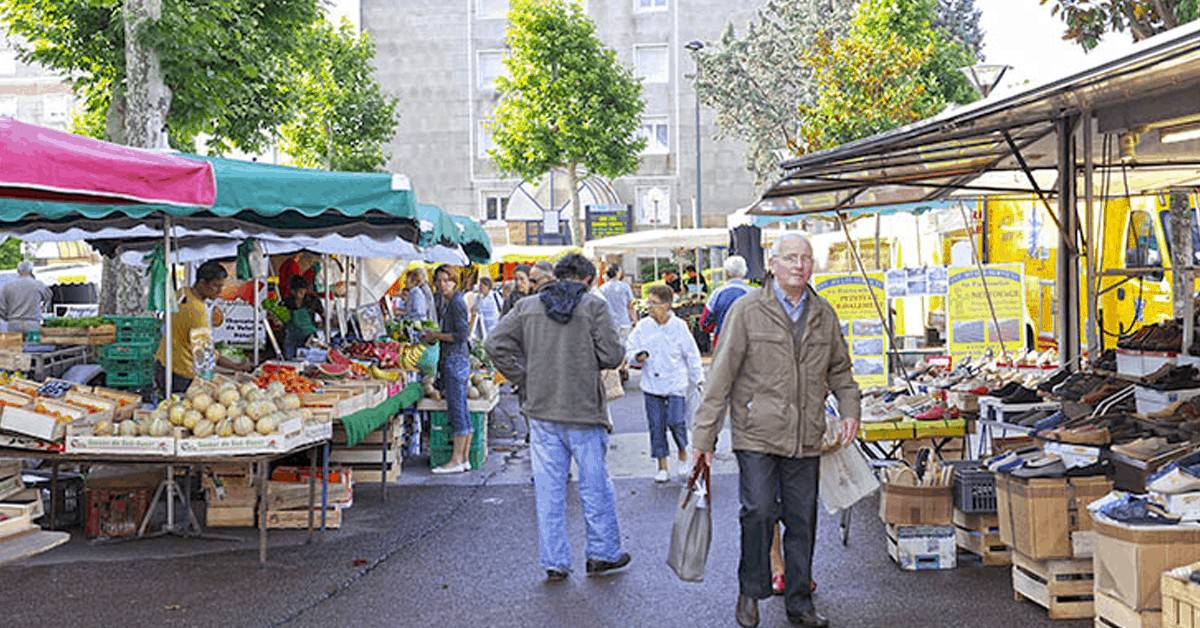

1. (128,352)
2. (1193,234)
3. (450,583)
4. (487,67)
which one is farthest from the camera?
(487,67)

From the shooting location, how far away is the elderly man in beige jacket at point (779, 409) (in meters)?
6.02

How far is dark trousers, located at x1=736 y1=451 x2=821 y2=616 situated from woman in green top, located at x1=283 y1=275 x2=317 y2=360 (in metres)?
7.40

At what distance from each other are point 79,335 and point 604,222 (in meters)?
22.8

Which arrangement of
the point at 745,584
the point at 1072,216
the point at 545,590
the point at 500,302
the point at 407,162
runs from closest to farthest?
the point at 745,584 → the point at 545,590 → the point at 1072,216 → the point at 500,302 → the point at 407,162

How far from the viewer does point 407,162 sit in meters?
48.1

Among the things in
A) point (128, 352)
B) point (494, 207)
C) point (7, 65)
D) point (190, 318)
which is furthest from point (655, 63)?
point (7, 65)

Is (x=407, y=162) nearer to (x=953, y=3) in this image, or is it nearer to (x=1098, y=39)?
(x=953, y=3)

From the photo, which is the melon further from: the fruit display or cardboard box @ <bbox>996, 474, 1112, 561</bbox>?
cardboard box @ <bbox>996, 474, 1112, 561</bbox>

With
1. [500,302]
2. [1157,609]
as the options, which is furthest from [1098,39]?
[500,302]

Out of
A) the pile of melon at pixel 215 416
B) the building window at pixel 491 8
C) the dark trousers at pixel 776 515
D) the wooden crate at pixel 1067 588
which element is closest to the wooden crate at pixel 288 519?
the pile of melon at pixel 215 416

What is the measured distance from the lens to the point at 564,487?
7.42 meters

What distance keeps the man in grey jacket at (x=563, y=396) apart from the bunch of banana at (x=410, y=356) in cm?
447

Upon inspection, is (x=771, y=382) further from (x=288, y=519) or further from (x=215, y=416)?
(x=288, y=519)

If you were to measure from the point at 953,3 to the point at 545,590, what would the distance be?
47594mm
